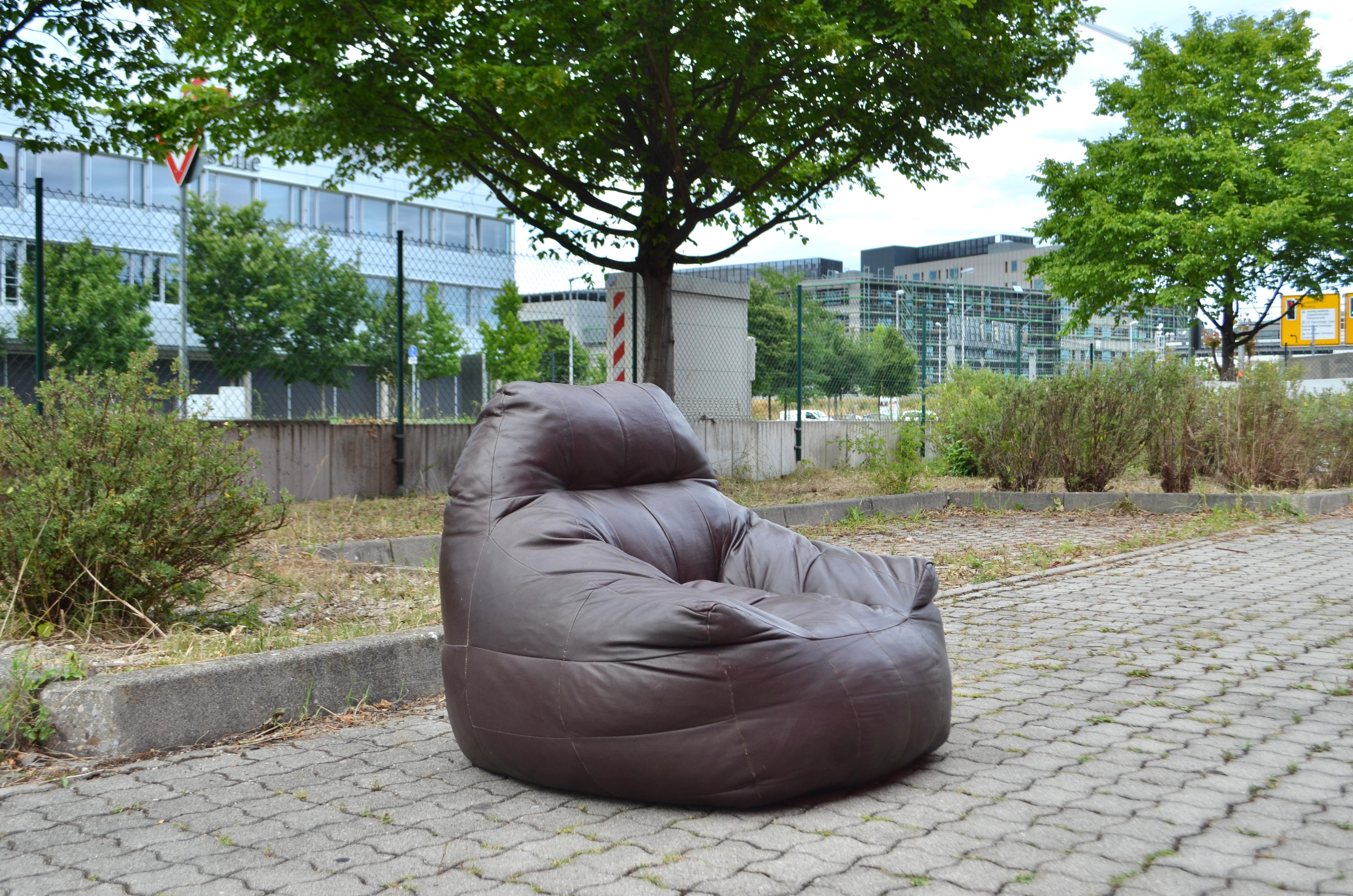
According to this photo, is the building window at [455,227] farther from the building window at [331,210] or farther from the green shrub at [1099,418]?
the green shrub at [1099,418]

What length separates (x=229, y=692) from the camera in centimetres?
393

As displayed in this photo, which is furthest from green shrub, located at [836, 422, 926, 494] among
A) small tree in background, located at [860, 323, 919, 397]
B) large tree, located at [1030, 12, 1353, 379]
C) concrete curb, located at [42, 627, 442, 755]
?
large tree, located at [1030, 12, 1353, 379]

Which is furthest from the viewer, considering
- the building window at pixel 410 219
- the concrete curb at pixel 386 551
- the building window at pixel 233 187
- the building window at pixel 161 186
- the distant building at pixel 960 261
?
the distant building at pixel 960 261

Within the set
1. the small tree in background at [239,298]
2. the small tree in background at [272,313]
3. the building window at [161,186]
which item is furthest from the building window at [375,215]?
the small tree in background at [272,313]

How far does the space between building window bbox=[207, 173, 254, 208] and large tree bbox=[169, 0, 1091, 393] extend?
120ft

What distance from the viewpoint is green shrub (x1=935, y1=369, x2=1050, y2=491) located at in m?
12.9

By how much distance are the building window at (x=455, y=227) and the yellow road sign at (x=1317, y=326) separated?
33.7 m

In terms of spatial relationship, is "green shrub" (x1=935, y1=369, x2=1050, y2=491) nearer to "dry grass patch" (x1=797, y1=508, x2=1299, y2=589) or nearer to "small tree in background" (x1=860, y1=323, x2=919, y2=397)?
"dry grass patch" (x1=797, y1=508, x2=1299, y2=589)

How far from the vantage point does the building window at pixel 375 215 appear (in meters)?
49.9

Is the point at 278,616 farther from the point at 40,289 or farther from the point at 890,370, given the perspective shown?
the point at 890,370

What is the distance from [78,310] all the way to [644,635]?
25.3ft

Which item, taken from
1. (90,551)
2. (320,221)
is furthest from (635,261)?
(320,221)

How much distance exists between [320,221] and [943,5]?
42.5 meters

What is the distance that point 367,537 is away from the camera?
7.96 m
